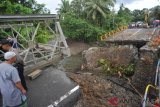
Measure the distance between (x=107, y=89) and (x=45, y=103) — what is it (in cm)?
324

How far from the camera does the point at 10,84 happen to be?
438 centimetres

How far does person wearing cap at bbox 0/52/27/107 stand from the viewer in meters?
4.30

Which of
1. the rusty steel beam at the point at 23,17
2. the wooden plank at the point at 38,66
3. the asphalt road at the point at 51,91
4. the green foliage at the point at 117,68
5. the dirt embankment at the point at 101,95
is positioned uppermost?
the rusty steel beam at the point at 23,17

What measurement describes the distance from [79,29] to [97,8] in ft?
14.9

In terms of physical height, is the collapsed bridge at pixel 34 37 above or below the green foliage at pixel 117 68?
above

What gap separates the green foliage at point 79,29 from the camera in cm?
3375

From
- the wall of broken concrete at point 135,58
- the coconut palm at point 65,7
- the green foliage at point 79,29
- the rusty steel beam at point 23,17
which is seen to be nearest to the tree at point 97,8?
the green foliage at point 79,29

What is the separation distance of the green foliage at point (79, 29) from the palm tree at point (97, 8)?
6.06 ft

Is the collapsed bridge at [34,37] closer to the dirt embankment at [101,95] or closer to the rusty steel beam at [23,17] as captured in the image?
the rusty steel beam at [23,17]

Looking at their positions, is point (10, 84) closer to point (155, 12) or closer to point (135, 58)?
point (135, 58)

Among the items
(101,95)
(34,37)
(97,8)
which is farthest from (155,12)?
(34,37)

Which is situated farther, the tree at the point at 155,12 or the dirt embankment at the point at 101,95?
the tree at the point at 155,12

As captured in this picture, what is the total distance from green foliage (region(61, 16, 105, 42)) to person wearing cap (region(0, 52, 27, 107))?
2956cm

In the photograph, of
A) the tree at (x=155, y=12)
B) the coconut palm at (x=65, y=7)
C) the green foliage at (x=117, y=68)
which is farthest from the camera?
the tree at (x=155, y=12)
